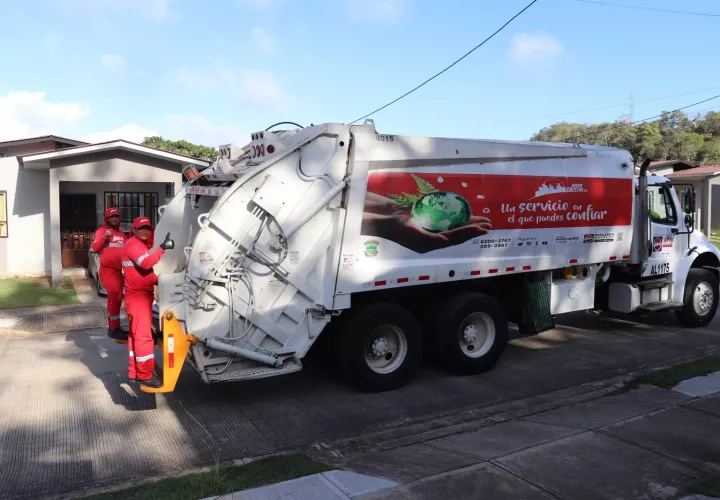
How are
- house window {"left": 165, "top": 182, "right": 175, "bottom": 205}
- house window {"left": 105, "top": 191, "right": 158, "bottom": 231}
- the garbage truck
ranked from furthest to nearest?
house window {"left": 105, "top": 191, "right": 158, "bottom": 231} < house window {"left": 165, "top": 182, "right": 175, "bottom": 205} < the garbage truck

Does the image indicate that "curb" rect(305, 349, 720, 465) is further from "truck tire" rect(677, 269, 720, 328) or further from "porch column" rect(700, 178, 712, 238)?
"porch column" rect(700, 178, 712, 238)

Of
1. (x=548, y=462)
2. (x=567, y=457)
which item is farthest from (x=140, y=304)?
(x=567, y=457)

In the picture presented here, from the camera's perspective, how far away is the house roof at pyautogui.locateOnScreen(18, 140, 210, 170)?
536 inches

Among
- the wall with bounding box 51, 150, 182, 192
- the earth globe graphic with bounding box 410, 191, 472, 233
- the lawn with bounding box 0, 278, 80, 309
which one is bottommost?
the lawn with bounding box 0, 278, 80, 309

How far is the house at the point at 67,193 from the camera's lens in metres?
14.1

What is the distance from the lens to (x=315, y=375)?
7.71 m

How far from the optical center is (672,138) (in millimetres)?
46031

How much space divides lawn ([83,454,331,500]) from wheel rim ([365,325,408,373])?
1998 millimetres

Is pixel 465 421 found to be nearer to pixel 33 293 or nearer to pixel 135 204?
pixel 33 293

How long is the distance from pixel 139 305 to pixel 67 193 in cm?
1103

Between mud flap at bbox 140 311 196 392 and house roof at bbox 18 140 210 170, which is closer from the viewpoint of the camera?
mud flap at bbox 140 311 196 392

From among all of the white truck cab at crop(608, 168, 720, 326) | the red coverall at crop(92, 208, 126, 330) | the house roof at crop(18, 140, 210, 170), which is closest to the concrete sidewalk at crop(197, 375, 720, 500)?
the white truck cab at crop(608, 168, 720, 326)

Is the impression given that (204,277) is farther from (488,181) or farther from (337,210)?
(488,181)

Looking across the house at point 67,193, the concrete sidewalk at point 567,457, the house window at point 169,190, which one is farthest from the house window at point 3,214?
the concrete sidewalk at point 567,457
